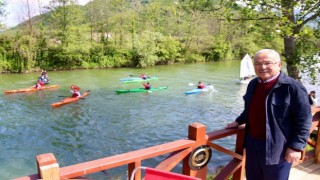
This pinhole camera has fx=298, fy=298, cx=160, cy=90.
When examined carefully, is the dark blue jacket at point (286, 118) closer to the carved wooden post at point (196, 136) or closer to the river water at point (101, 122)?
the carved wooden post at point (196, 136)

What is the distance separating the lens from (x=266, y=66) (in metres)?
2.90

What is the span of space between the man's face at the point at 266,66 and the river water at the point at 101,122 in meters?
6.99

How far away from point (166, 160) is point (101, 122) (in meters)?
12.7

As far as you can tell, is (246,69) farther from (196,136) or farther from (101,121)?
(196,136)

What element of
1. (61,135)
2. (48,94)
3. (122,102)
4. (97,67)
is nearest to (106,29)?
(97,67)

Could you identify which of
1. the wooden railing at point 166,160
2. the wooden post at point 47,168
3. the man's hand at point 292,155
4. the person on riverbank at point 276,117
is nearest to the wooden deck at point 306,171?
the wooden railing at point 166,160

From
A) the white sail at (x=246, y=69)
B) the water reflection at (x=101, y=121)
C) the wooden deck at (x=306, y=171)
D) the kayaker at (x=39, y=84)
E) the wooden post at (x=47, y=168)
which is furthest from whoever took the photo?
the white sail at (x=246, y=69)

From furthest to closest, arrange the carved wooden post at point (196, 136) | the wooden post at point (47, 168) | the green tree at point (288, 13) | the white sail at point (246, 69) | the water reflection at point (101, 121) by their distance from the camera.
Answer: the white sail at point (246, 69) → the water reflection at point (101, 121) → the green tree at point (288, 13) → the carved wooden post at point (196, 136) → the wooden post at point (47, 168)

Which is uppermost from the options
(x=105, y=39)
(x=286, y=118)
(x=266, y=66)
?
(x=105, y=39)

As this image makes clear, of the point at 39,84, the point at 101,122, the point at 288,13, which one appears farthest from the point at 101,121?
the point at 288,13

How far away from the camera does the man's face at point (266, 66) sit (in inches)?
114

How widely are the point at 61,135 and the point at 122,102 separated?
6.94 m

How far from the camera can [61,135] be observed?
13.2 metres

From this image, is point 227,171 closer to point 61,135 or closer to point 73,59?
point 61,135
